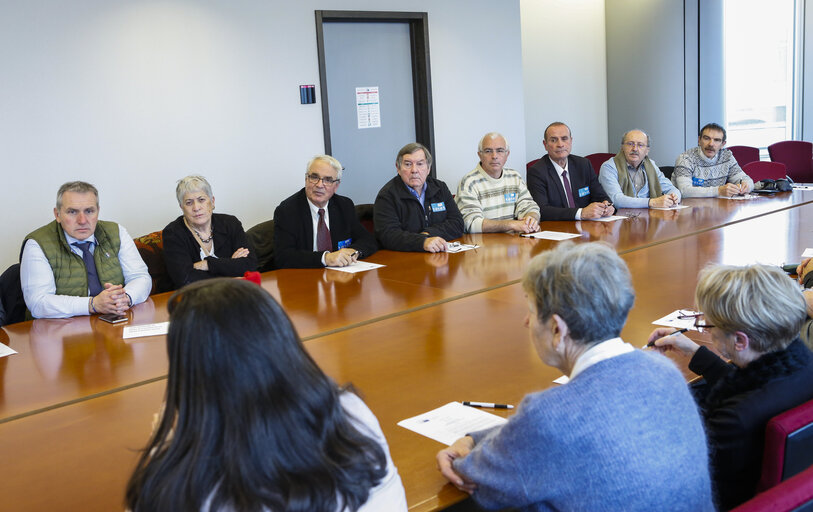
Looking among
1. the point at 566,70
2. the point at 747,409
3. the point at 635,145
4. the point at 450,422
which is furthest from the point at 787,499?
the point at 566,70

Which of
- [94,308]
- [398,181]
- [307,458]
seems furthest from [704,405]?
[398,181]

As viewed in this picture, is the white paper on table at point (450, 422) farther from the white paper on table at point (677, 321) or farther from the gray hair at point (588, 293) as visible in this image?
the white paper on table at point (677, 321)

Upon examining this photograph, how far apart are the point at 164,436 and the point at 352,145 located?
5.27 meters

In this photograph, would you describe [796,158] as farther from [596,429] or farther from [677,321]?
[596,429]

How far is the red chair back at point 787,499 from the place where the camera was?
125 centimetres

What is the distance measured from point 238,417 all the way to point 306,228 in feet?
11.4

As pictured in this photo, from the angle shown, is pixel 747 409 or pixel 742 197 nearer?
pixel 747 409

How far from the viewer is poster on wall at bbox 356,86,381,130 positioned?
6.32 meters

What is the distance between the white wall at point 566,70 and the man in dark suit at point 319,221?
3795 mm

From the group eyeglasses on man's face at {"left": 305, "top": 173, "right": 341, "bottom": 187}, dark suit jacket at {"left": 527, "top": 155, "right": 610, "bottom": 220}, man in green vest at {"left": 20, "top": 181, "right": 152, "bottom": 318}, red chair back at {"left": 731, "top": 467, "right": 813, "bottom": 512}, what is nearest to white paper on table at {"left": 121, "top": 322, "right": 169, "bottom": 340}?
man in green vest at {"left": 20, "top": 181, "right": 152, "bottom": 318}

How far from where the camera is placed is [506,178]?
543cm

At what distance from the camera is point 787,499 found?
126cm

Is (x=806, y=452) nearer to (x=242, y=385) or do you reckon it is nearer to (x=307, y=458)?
(x=307, y=458)

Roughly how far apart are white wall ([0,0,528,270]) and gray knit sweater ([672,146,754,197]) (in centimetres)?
265
